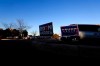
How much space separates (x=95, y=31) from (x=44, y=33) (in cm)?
842

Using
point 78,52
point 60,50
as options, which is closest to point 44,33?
point 60,50

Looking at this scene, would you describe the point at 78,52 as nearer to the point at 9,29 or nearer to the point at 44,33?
the point at 44,33

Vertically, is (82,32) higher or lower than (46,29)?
lower

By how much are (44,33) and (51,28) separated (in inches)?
113

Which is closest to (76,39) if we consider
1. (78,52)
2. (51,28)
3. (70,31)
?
(70,31)

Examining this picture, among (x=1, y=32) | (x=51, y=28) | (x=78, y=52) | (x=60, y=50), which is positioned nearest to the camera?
(x=78, y=52)

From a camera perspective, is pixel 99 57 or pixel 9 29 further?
pixel 9 29

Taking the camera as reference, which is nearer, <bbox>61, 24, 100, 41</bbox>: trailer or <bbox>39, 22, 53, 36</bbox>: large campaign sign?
<bbox>39, 22, 53, 36</bbox>: large campaign sign

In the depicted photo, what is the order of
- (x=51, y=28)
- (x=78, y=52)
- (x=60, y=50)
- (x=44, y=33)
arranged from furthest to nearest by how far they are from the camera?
(x=44, y=33) → (x=51, y=28) → (x=60, y=50) → (x=78, y=52)

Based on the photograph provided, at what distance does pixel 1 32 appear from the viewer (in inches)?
3821

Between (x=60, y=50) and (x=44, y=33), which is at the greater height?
(x=44, y=33)

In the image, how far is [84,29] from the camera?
2862cm

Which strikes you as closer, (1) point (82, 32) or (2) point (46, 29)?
(1) point (82, 32)

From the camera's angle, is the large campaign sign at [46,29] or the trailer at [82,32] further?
the trailer at [82,32]
